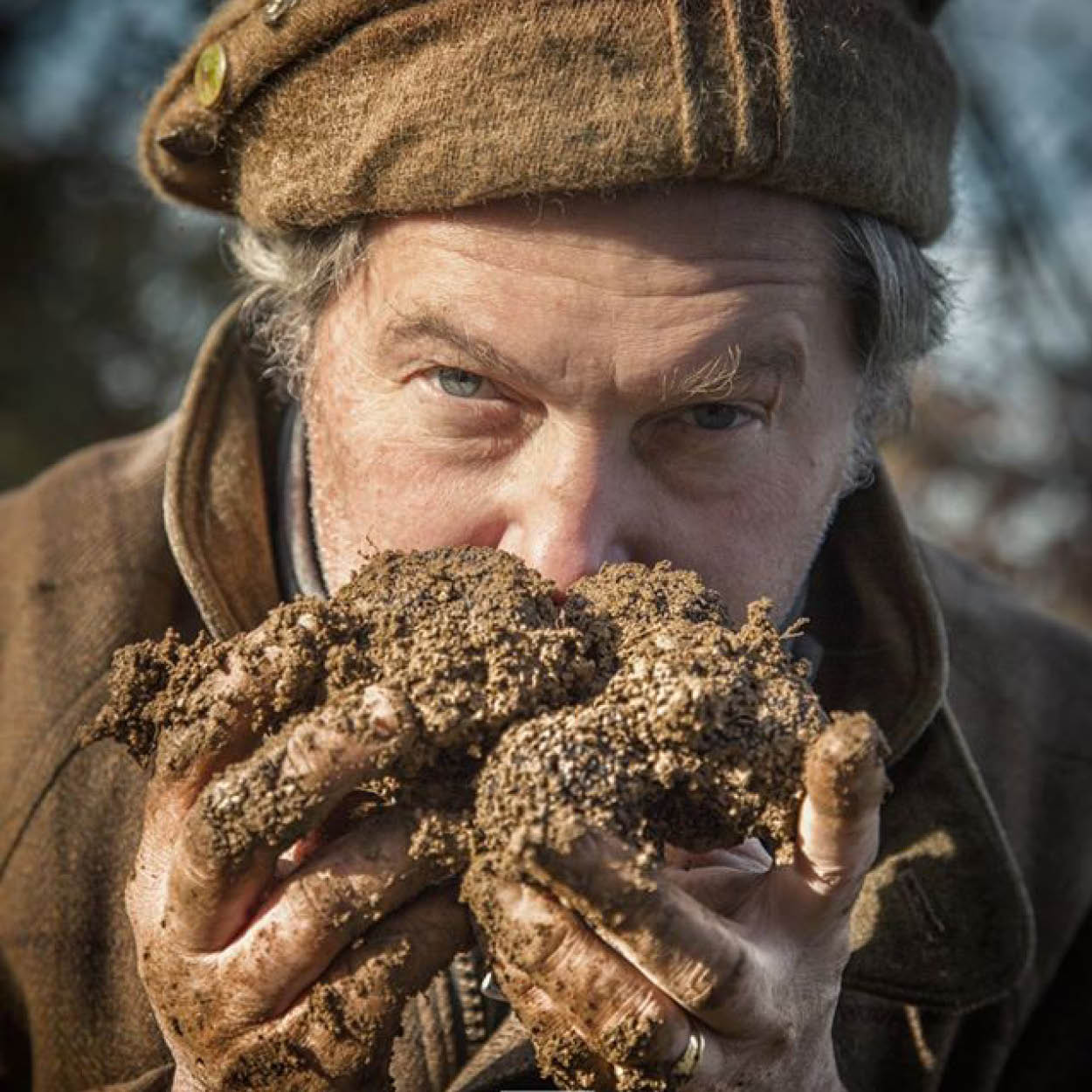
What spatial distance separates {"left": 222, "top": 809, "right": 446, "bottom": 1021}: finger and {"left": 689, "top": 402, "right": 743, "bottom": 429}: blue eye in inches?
38.5

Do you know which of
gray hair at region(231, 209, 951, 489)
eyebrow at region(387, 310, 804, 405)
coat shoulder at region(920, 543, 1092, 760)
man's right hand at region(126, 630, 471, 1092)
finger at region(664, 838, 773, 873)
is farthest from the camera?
coat shoulder at region(920, 543, 1092, 760)

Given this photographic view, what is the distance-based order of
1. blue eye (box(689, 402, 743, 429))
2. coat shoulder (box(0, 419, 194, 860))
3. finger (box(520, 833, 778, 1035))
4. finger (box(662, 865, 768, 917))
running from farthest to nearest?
1. coat shoulder (box(0, 419, 194, 860))
2. blue eye (box(689, 402, 743, 429))
3. finger (box(662, 865, 768, 917))
4. finger (box(520, 833, 778, 1035))

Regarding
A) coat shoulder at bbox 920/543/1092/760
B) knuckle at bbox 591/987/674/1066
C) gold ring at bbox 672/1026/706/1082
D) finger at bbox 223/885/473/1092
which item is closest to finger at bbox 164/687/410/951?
finger at bbox 223/885/473/1092

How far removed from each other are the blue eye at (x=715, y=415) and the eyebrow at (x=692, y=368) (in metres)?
0.04

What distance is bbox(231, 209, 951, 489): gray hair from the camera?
8.11ft

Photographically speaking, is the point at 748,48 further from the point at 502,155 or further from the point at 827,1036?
the point at 827,1036

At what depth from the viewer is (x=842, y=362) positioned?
8.27ft

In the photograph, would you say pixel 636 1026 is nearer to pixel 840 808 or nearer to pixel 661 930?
pixel 661 930

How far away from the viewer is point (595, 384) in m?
2.17

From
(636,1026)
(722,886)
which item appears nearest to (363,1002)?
(636,1026)

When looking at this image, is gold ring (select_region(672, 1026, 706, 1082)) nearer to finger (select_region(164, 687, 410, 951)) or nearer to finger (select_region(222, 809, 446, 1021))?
finger (select_region(222, 809, 446, 1021))

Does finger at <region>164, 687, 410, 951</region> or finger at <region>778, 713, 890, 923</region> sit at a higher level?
finger at <region>164, 687, 410, 951</region>

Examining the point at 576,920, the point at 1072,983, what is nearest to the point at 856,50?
the point at 576,920

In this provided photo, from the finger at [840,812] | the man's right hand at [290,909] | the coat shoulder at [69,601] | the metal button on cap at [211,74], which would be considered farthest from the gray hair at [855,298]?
the finger at [840,812]
